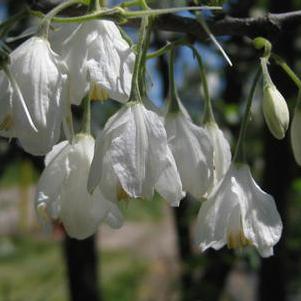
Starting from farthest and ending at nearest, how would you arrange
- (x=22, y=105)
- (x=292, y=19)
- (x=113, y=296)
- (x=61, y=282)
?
1. (x=61, y=282)
2. (x=113, y=296)
3. (x=292, y=19)
4. (x=22, y=105)

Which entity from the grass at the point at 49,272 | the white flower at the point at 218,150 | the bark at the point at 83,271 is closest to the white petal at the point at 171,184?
the white flower at the point at 218,150

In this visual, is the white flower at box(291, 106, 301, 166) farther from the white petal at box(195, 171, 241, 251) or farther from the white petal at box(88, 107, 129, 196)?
the white petal at box(88, 107, 129, 196)

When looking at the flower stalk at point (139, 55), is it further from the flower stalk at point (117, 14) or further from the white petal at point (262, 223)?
the white petal at point (262, 223)

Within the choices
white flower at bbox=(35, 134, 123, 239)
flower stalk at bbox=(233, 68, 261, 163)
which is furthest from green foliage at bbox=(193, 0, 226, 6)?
white flower at bbox=(35, 134, 123, 239)

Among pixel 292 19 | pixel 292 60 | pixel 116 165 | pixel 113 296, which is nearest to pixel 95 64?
pixel 116 165

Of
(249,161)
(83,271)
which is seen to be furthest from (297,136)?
(249,161)

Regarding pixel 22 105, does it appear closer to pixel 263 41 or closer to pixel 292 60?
pixel 263 41
